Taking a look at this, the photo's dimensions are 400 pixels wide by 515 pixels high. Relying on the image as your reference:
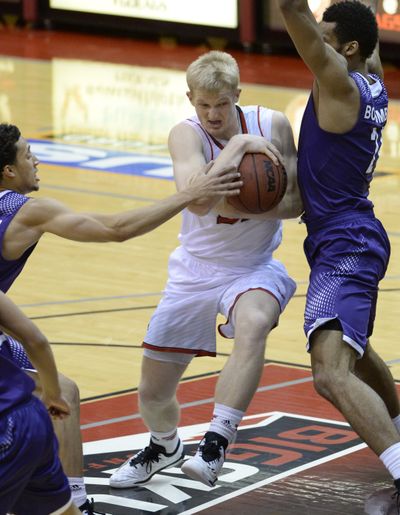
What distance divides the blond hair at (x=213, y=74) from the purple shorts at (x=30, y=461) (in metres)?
1.86

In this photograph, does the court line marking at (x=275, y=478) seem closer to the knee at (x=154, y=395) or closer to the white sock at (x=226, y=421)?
the white sock at (x=226, y=421)

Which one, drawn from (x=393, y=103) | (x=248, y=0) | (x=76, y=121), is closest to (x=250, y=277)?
(x=76, y=121)

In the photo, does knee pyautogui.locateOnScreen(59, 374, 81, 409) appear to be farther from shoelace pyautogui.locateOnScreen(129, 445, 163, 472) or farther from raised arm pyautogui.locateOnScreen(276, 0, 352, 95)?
raised arm pyautogui.locateOnScreen(276, 0, 352, 95)

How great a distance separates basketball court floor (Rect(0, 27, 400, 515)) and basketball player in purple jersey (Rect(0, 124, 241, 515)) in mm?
499

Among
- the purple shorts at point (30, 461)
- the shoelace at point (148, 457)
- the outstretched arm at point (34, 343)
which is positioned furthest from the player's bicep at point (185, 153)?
the purple shorts at point (30, 461)

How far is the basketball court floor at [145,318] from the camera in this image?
19.5 ft

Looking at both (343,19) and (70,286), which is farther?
(70,286)

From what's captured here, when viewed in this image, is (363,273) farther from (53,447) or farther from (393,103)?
(393,103)

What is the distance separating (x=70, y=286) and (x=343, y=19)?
13.4 ft

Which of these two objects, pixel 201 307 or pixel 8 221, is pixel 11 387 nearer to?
pixel 8 221

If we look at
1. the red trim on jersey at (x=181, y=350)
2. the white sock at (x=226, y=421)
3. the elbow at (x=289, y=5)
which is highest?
the elbow at (x=289, y=5)

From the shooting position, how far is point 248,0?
2095cm

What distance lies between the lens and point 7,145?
524 centimetres

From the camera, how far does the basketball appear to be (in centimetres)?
569
